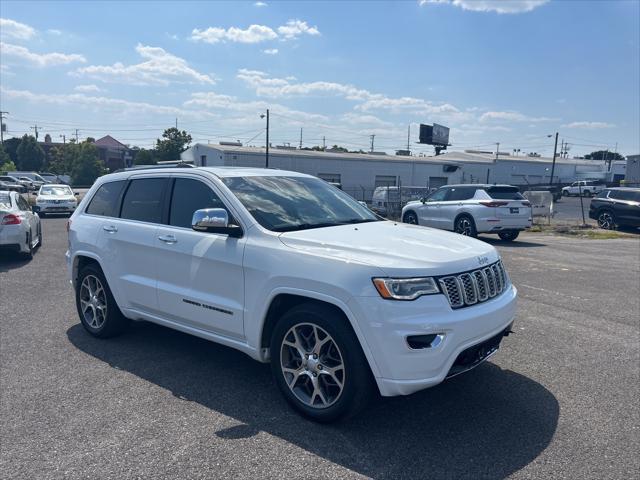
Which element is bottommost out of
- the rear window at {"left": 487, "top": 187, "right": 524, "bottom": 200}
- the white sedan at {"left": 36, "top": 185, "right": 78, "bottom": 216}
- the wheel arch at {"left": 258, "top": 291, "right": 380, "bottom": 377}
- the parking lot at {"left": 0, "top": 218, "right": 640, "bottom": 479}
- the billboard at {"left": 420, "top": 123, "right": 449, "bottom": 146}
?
the white sedan at {"left": 36, "top": 185, "right": 78, "bottom": 216}

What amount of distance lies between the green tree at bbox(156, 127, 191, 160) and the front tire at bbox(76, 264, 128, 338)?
63426 mm

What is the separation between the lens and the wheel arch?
11.2 feet

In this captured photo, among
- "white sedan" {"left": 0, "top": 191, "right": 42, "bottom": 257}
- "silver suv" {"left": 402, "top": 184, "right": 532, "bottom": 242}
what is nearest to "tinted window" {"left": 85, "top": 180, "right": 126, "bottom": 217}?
"white sedan" {"left": 0, "top": 191, "right": 42, "bottom": 257}

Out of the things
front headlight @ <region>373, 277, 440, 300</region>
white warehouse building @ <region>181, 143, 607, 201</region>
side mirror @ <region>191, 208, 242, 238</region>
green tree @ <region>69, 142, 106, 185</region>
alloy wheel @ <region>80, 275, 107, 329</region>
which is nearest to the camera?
front headlight @ <region>373, 277, 440, 300</region>

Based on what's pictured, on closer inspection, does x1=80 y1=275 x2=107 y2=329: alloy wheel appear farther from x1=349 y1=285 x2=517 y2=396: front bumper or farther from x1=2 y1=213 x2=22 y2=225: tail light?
x1=2 y1=213 x2=22 y2=225: tail light

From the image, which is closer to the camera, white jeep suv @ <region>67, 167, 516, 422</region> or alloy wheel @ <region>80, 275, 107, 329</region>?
white jeep suv @ <region>67, 167, 516, 422</region>

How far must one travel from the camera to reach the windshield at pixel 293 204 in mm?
4324

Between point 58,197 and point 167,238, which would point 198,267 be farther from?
point 58,197

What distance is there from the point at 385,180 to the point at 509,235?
1571 inches

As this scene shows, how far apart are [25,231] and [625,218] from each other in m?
20.8

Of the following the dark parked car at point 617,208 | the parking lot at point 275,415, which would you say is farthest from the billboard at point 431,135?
the parking lot at point 275,415

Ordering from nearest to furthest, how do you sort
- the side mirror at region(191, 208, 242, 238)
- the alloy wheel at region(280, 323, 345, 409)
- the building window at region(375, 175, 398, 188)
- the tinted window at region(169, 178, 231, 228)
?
the alloy wheel at region(280, 323, 345, 409) → the side mirror at region(191, 208, 242, 238) → the tinted window at region(169, 178, 231, 228) → the building window at region(375, 175, 398, 188)

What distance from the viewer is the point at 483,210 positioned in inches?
584

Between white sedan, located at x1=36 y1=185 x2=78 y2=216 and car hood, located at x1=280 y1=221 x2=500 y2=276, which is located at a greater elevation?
car hood, located at x1=280 y1=221 x2=500 y2=276
